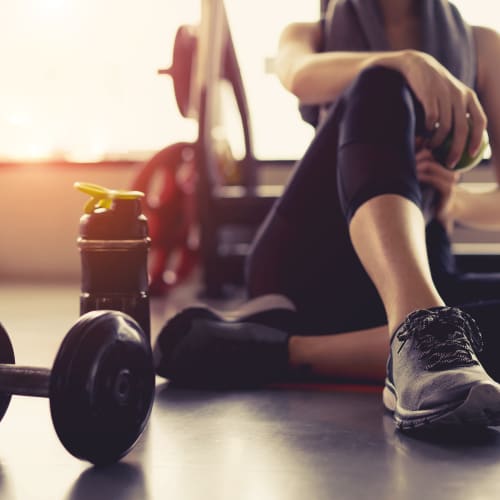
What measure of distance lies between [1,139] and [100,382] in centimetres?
340

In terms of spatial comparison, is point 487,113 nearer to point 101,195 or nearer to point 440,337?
→ point 440,337

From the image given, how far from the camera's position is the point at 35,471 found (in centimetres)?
84

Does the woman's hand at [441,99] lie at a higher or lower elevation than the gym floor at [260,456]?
higher

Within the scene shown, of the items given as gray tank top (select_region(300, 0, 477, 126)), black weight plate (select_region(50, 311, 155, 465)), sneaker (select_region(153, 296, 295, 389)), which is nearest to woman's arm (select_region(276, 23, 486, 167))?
gray tank top (select_region(300, 0, 477, 126))

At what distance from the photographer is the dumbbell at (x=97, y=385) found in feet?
2.51

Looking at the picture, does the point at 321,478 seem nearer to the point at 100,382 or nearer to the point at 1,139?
the point at 100,382

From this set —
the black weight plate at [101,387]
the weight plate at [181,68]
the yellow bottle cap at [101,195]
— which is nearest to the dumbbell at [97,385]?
the black weight plate at [101,387]

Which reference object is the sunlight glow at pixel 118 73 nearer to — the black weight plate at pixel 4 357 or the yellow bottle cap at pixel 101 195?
the yellow bottle cap at pixel 101 195

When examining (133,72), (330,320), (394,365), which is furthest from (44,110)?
(394,365)

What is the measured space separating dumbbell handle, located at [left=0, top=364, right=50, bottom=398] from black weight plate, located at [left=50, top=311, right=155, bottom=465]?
0.16ft

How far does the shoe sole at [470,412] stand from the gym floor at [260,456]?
0.03 m

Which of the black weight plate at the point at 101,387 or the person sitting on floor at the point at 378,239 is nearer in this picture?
the black weight plate at the point at 101,387

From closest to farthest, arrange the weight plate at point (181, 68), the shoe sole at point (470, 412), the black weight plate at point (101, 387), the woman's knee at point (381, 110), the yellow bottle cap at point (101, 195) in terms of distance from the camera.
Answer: the black weight plate at point (101, 387), the shoe sole at point (470, 412), the yellow bottle cap at point (101, 195), the woman's knee at point (381, 110), the weight plate at point (181, 68)

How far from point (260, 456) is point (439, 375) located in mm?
225
